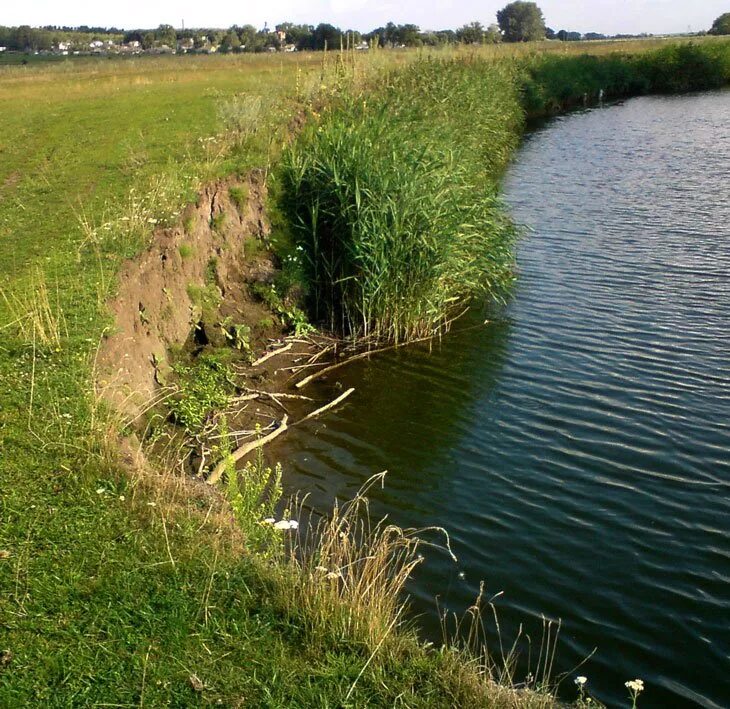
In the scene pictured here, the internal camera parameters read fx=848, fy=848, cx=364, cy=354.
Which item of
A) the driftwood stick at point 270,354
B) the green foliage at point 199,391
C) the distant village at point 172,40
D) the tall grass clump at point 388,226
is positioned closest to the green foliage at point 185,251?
the green foliage at point 199,391

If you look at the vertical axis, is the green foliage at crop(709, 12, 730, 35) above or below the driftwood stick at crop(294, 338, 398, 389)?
above

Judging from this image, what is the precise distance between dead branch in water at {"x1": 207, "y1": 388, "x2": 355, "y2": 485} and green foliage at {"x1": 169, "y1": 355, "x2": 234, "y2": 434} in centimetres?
62

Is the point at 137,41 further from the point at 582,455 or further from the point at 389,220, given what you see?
the point at 582,455

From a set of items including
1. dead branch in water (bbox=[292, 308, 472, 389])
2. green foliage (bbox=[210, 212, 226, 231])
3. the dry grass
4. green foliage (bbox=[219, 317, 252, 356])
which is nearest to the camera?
the dry grass

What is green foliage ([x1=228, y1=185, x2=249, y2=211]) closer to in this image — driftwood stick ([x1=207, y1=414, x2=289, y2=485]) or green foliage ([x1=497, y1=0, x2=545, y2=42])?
driftwood stick ([x1=207, y1=414, x2=289, y2=485])

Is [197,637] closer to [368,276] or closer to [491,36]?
[368,276]

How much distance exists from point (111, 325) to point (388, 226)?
4619 millimetres

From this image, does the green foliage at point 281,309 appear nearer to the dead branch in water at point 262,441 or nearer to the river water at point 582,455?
the river water at point 582,455

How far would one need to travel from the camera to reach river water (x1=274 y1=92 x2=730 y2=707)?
6.27 metres

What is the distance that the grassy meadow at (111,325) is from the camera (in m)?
4.41

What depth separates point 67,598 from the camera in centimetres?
473

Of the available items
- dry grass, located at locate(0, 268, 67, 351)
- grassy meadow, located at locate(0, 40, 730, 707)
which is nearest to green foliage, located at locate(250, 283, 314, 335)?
grassy meadow, located at locate(0, 40, 730, 707)

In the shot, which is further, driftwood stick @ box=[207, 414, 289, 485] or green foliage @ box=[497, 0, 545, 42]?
green foliage @ box=[497, 0, 545, 42]

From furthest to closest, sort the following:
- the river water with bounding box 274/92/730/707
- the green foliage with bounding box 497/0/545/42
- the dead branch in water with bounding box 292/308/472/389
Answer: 1. the green foliage with bounding box 497/0/545/42
2. the dead branch in water with bounding box 292/308/472/389
3. the river water with bounding box 274/92/730/707
